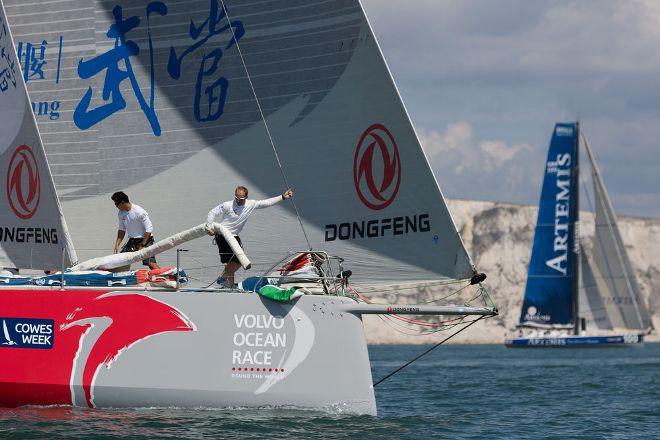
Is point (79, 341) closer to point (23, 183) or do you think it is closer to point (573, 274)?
point (23, 183)

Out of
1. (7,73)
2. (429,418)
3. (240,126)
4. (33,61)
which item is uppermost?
(33,61)

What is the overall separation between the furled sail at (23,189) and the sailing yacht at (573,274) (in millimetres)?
35508

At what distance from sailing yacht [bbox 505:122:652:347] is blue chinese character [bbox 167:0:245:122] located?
34463 mm

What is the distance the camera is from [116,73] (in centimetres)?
1348

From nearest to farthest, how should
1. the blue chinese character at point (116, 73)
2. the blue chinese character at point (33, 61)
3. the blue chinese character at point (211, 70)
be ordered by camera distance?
the blue chinese character at point (211, 70), the blue chinese character at point (116, 73), the blue chinese character at point (33, 61)

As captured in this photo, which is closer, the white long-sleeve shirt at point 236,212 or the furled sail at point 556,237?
the white long-sleeve shirt at point 236,212

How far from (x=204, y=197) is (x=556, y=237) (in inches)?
1372

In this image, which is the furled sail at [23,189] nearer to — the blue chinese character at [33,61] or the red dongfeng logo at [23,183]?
the red dongfeng logo at [23,183]

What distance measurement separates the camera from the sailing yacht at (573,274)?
46.2m

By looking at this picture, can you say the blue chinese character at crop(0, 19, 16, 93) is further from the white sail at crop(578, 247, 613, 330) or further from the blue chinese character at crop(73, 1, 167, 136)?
the white sail at crop(578, 247, 613, 330)

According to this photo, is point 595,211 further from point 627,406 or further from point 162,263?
point 162,263

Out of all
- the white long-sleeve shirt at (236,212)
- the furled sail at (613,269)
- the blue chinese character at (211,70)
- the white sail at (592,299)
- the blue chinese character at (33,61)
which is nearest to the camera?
the white long-sleeve shirt at (236,212)

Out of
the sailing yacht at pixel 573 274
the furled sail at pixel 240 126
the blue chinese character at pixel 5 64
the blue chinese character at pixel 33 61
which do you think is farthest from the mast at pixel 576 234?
the blue chinese character at pixel 5 64

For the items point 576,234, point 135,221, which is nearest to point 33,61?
point 135,221
